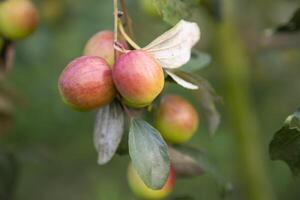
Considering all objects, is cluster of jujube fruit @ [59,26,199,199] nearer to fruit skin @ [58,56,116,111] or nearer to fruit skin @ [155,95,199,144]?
fruit skin @ [58,56,116,111]

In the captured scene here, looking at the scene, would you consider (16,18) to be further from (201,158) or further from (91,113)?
(91,113)

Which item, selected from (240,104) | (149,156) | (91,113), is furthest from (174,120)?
(91,113)

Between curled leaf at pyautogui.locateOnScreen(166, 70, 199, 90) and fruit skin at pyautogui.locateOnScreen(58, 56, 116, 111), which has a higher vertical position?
fruit skin at pyautogui.locateOnScreen(58, 56, 116, 111)

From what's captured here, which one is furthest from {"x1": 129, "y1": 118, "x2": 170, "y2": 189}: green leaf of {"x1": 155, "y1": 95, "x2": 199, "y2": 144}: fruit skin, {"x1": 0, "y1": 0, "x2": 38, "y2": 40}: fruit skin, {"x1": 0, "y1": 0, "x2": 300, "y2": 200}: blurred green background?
{"x1": 0, "y1": 0, "x2": 300, "y2": 200}: blurred green background

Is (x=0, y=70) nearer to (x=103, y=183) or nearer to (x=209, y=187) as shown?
(x=103, y=183)

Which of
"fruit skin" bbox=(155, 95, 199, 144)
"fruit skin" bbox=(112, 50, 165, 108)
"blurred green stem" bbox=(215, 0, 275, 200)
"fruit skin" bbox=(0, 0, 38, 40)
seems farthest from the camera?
"blurred green stem" bbox=(215, 0, 275, 200)

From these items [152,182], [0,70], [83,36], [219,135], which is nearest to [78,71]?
[152,182]

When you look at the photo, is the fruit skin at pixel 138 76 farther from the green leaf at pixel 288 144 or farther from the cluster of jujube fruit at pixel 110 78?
the green leaf at pixel 288 144
